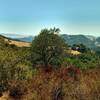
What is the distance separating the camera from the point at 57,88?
32688mm

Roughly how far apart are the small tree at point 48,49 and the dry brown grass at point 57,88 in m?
36.8

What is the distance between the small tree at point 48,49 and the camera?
74.9 m

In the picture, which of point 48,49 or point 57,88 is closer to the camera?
point 57,88

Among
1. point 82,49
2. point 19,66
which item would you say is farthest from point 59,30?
point 82,49

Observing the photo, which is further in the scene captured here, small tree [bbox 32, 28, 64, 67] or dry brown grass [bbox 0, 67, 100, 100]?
small tree [bbox 32, 28, 64, 67]

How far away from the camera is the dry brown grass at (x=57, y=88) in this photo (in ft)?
98.6

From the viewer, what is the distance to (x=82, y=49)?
169m

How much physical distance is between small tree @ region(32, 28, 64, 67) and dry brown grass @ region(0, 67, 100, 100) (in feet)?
121

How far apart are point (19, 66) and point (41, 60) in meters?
33.2

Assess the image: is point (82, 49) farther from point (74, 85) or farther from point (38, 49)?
point (74, 85)

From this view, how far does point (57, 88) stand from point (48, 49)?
139 ft

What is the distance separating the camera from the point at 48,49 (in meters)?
74.7

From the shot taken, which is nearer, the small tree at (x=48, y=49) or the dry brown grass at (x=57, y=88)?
the dry brown grass at (x=57, y=88)

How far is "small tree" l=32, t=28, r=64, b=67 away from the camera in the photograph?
74875 mm
